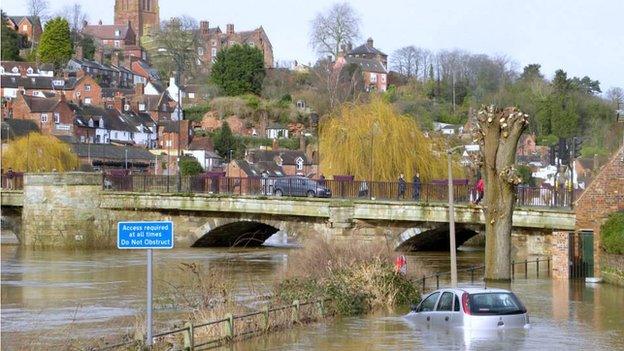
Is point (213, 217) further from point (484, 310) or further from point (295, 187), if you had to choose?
point (484, 310)

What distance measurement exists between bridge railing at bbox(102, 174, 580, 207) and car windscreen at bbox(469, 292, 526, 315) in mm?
24103

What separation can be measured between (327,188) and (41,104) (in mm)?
69405

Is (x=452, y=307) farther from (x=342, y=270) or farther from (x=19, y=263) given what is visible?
(x=19, y=263)

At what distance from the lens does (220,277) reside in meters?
33.3

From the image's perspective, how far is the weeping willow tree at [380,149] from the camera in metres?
69.1

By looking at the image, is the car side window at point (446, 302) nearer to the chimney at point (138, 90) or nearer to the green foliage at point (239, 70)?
the green foliage at point (239, 70)

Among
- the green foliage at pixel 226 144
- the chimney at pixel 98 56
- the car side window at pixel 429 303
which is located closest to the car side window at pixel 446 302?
the car side window at pixel 429 303

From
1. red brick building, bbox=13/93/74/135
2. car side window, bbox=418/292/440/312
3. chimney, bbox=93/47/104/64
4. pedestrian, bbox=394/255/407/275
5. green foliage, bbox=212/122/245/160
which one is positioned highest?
chimney, bbox=93/47/104/64

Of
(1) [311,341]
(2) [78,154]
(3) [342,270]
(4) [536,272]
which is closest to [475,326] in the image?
(1) [311,341]

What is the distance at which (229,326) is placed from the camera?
26.5 m

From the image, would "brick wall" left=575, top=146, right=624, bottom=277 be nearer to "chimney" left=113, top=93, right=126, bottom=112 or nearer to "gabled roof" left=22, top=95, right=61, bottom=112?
"gabled roof" left=22, top=95, right=61, bottom=112

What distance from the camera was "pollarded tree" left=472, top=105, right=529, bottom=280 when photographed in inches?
1665

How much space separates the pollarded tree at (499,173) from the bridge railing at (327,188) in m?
8.13

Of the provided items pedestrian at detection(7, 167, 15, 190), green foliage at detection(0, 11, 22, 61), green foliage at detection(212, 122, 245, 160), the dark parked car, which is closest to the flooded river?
the dark parked car
